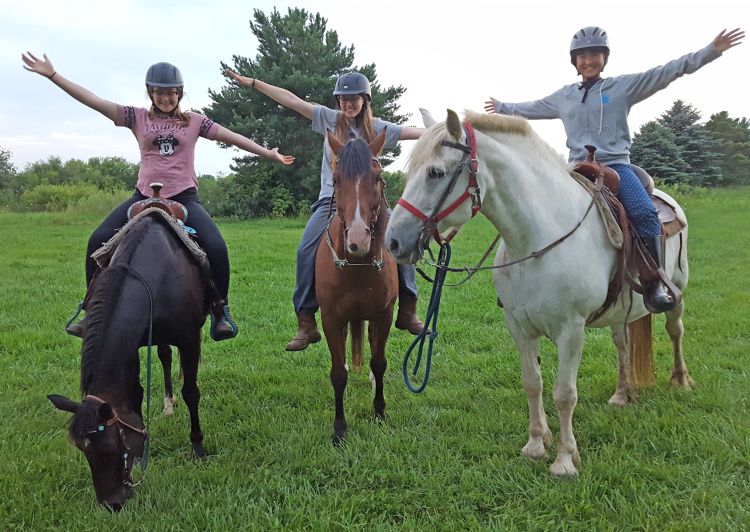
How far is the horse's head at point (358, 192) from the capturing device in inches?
129

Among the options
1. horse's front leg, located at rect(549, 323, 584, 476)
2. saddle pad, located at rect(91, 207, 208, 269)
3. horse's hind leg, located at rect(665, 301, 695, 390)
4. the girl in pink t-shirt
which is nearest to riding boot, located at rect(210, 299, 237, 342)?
the girl in pink t-shirt

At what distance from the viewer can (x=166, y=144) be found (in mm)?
4230

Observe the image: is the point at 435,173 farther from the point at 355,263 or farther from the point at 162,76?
the point at 162,76

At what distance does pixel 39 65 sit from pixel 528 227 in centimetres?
391

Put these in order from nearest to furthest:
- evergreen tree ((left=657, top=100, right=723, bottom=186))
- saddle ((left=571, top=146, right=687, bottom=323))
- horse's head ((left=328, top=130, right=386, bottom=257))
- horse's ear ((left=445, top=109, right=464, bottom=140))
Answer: horse's ear ((left=445, top=109, right=464, bottom=140)) → horse's head ((left=328, top=130, right=386, bottom=257)) → saddle ((left=571, top=146, right=687, bottom=323)) → evergreen tree ((left=657, top=100, right=723, bottom=186))

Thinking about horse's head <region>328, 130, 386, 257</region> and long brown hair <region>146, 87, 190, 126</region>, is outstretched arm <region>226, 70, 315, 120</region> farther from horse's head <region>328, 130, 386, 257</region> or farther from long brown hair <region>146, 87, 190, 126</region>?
horse's head <region>328, 130, 386, 257</region>

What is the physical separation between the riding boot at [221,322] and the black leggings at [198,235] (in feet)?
0.48

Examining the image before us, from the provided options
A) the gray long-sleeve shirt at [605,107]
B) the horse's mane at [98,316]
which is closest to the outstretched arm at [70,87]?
the horse's mane at [98,316]

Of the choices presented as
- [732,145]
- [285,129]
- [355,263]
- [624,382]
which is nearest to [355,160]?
[355,263]

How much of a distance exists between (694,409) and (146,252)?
4.43 m

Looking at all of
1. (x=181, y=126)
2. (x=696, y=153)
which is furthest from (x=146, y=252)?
(x=696, y=153)

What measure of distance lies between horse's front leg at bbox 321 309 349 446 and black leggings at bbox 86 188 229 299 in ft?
3.12

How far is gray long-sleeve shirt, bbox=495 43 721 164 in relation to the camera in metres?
3.79

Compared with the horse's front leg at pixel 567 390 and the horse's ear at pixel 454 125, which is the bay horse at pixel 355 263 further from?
the horse's front leg at pixel 567 390
